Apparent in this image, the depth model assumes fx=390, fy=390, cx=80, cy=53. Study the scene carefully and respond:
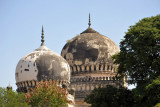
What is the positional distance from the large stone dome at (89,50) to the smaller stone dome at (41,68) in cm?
1027

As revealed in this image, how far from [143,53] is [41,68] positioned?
37.6 feet

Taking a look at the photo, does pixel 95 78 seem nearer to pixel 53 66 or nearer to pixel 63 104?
pixel 53 66

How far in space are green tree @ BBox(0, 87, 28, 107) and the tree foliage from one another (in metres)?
7.72

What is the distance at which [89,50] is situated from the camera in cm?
4625

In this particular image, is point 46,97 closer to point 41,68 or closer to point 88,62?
point 41,68

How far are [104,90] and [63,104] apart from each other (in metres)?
3.36

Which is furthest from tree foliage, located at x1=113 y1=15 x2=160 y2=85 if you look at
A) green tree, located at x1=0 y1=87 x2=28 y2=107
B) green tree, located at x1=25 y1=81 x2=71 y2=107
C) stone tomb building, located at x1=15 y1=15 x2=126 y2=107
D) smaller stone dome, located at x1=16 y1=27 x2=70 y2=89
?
stone tomb building, located at x1=15 y1=15 x2=126 y2=107

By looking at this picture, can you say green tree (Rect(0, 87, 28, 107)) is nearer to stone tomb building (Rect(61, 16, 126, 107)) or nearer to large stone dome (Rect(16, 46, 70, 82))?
large stone dome (Rect(16, 46, 70, 82))

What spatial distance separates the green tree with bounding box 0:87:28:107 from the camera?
27.5m

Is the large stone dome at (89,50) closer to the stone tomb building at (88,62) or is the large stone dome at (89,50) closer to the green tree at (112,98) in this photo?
the stone tomb building at (88,62)

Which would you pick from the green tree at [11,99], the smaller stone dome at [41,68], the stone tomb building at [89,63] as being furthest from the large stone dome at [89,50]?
the green tree at [11,99]

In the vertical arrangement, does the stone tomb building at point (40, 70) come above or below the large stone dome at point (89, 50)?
below

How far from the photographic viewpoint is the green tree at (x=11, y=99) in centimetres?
2746

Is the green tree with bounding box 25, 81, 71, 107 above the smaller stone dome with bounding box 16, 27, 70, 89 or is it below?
below
